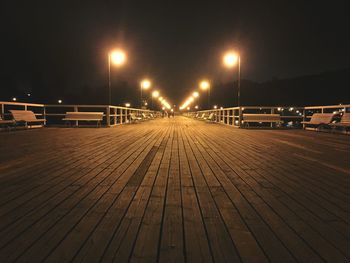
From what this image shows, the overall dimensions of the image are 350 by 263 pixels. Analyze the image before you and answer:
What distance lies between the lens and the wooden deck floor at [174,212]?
6.05 ft

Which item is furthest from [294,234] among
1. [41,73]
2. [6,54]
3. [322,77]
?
[322,77]

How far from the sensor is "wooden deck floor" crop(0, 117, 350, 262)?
6.05 ft

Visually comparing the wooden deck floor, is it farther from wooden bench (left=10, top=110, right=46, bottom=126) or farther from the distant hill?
the distant hill

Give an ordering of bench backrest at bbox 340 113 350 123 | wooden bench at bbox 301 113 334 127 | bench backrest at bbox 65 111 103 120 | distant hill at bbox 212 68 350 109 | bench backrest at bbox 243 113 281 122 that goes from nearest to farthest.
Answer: bench backrest at bbox 340 113 350 123 → wooden bench at bbox 301 113 334 127 → bench backrest at bbox 243 113 281 122 → bench backrest at bbox 65 111 103 120 → distant hill at bbox 212 68 350 109

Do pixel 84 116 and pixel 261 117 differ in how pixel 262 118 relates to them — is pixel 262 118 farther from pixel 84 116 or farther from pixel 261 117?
pixel 84 116

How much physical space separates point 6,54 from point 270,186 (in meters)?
75.5

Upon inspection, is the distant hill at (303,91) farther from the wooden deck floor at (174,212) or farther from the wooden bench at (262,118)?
the wooden deck floor at (174,212)

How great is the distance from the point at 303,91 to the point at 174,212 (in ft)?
361

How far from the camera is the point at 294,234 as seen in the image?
6.89ft

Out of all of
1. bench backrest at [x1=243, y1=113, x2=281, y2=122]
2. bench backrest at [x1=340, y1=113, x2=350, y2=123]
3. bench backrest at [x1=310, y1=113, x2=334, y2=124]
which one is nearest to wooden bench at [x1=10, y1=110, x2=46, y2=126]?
bench backrest at [x1=243, y1=113, x2=281, y2=122]

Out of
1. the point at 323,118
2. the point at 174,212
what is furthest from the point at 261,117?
the point at 174,212

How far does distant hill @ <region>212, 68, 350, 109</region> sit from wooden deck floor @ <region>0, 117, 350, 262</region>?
3637 inches

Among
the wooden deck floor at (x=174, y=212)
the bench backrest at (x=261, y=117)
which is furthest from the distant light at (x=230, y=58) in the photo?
the wooden deck floor at (x=174, y=212)

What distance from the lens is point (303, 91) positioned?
326 feet
